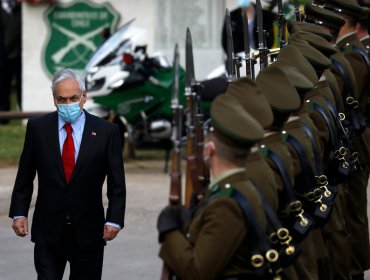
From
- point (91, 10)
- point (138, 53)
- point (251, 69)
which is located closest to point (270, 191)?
point (251, 69)

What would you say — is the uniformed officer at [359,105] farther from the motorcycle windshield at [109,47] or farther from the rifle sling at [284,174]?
the motorcycle windshield at [109,47]

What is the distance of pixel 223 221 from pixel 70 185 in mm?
2061

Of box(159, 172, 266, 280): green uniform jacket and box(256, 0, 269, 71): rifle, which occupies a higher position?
box(256, 0, 269, 71): rifle

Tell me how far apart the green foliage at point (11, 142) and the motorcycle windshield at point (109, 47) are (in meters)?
1.41

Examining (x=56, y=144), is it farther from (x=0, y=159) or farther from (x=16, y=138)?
(x=16, y=138)

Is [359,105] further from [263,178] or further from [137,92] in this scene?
[137,92]

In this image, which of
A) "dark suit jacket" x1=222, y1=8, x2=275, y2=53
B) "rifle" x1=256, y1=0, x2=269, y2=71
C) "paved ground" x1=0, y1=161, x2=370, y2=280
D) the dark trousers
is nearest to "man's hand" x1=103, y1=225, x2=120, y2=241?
the dark trousers

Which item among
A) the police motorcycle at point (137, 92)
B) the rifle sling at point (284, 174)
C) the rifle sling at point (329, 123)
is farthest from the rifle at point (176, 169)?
the police motorcycle at point (137, 92)

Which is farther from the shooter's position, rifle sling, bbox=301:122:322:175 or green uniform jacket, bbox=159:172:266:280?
rifle sling, bbox=301:122:322:175

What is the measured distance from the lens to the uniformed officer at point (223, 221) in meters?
5.41

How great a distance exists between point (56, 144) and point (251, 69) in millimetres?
1835

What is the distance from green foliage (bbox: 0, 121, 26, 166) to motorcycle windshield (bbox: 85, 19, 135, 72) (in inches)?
55.6

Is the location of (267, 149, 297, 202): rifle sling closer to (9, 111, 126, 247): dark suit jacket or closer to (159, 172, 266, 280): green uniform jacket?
(159, 172, 266, 280): green uniform jacket

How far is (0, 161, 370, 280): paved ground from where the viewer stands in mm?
10195
